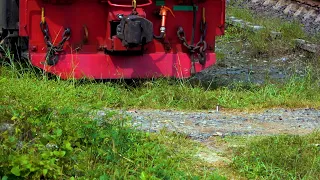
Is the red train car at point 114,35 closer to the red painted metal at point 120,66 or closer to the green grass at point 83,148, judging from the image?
the red painted metal at point 120,66

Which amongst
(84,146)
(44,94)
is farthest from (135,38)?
(84,146)

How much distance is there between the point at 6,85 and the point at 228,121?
1.58 m

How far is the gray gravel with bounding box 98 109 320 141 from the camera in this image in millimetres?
4266

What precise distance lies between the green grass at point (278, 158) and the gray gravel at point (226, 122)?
392 millimetres

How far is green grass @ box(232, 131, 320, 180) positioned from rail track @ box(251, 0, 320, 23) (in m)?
6.14

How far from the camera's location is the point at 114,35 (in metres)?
5.43

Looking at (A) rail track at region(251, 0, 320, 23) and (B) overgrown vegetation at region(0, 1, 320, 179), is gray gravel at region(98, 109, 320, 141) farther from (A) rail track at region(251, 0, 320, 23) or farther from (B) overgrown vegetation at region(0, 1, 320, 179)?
(A) rail track at region(251, 0, 320, 23)

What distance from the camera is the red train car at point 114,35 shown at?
534 cm

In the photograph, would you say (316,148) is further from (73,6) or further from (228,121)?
(73,6)

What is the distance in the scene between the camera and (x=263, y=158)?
3547 mm

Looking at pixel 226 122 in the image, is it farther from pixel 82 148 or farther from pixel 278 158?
pixel 82 148

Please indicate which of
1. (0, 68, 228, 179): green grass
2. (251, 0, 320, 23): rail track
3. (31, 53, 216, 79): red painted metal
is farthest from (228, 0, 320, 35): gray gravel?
(0, 68, 228, 179): green grass

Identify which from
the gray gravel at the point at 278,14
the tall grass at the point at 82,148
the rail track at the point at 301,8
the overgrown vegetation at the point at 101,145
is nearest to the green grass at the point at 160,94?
the overgrown vegetation at the point at 101,145

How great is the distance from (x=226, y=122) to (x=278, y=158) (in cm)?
109
